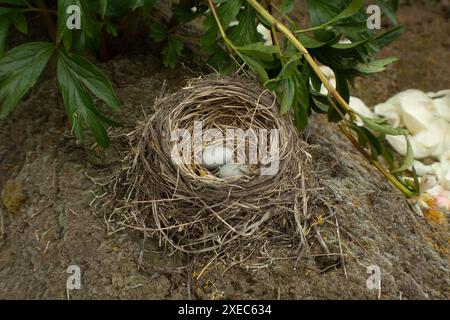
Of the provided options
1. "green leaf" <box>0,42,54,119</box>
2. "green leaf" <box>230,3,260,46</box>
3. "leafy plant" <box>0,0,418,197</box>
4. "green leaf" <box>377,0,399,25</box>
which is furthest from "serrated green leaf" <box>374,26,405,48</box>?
"green leaf" <box>0,42,54,119</box>

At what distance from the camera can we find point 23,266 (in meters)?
1.67

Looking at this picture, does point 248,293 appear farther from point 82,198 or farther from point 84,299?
point 82,198

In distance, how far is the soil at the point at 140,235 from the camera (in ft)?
5.17

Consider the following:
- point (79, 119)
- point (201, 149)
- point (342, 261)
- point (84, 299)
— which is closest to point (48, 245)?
point (84, 299)

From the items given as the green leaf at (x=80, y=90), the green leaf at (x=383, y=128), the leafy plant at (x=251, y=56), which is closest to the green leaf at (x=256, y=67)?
the leafy plant at (x=251, y=56)

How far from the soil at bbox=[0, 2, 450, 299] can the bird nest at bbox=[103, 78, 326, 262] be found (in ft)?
0.19

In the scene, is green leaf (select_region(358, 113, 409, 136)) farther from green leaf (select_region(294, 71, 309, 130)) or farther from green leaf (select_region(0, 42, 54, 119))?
green leaf (select_region(0, 42, 54, 119))

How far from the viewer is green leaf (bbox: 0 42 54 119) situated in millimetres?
1622

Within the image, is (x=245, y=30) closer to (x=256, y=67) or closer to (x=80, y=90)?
(x=256, y=67)

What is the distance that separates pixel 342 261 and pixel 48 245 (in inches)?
29.3

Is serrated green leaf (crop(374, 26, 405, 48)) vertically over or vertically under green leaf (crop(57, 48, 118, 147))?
over

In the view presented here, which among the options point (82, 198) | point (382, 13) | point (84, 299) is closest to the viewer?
point (84, 299)

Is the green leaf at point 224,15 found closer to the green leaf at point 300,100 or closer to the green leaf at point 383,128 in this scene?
the green leaf at point 300,100

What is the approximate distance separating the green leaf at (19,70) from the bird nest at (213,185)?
0.30 metres
